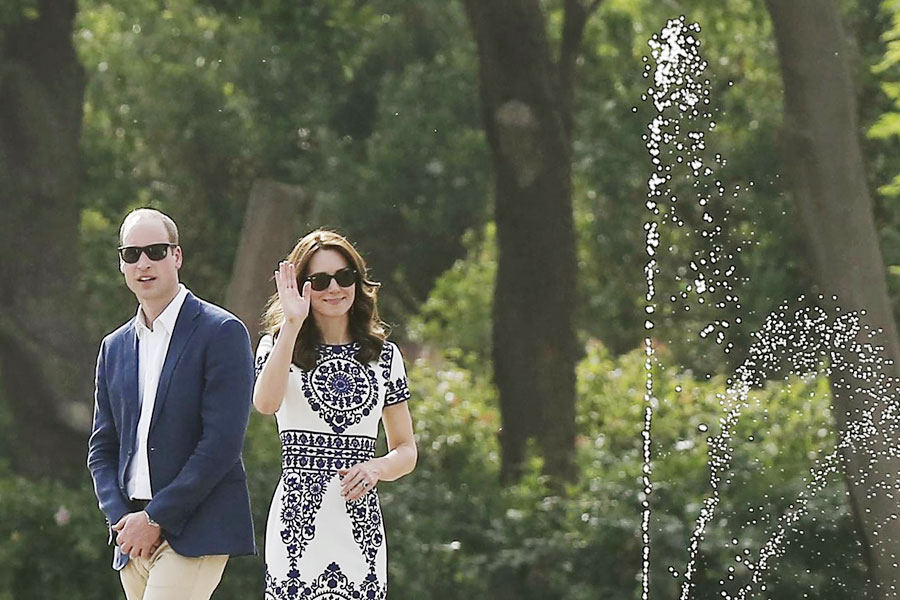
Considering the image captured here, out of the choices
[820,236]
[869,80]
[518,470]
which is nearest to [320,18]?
[518,470]

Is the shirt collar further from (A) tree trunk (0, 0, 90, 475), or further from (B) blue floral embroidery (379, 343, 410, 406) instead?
(A) tree trunk (0, 0, 90, 475)

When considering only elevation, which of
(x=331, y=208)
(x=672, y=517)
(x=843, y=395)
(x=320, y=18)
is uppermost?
(x=331, y=208)

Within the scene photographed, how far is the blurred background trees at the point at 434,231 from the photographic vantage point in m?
8.09

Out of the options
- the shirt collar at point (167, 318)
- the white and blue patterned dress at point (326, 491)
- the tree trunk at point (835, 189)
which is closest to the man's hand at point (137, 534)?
the white and blue patterned dress at point (326, 491)

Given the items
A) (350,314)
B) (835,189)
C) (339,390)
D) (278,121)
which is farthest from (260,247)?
(278,121)

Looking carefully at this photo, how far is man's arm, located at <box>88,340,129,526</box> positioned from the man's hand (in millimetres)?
66

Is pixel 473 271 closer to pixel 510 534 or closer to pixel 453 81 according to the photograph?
pixel 453 81

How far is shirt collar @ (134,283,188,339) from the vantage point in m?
4.20

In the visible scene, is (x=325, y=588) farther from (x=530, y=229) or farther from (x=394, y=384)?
(x=530, y=229)


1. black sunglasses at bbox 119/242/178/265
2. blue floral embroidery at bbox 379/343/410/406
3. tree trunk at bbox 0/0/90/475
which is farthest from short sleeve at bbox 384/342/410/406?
tree trunk at bbox 0/0/90/475

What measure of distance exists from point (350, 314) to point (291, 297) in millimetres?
267

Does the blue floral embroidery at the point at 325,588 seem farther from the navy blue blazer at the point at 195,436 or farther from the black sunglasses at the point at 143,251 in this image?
the black sunglasses at the point at 143,251

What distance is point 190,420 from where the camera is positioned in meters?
4.16

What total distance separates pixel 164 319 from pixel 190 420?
0.86 ft
